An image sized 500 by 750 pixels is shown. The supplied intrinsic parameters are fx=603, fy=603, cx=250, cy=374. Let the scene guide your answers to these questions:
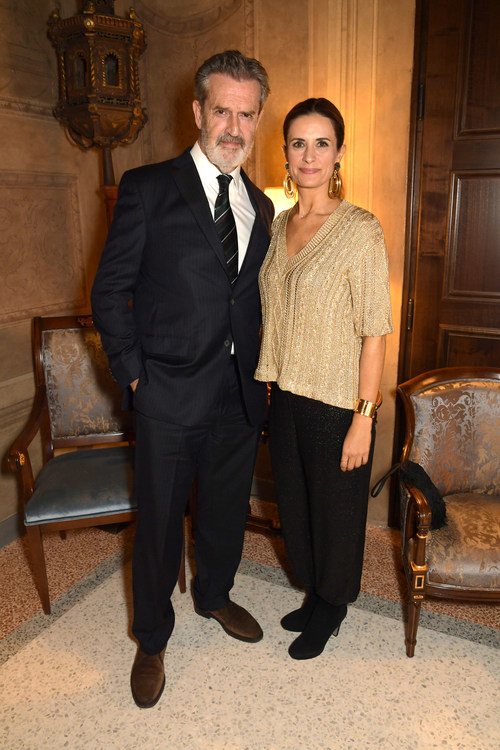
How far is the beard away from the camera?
1.82 metres

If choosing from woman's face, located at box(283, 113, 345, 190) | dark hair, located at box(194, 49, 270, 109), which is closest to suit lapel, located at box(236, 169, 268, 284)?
woman's face, located at box(283, 113, 345, 190)

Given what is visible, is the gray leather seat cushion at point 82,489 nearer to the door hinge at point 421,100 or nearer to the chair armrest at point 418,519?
the chair armrest at point 418,519

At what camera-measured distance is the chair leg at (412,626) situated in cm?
210

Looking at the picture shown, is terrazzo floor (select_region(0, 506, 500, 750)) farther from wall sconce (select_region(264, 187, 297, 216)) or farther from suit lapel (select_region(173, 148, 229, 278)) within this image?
wall sconce (select_region(264, 187, 297, 216))

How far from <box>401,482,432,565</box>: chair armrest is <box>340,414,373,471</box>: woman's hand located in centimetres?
31

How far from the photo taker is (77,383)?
2.75 metres

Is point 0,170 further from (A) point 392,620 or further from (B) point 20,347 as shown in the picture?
(A) point 392,620

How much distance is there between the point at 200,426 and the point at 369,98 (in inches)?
64.9

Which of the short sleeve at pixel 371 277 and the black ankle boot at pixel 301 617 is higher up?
the short sleeve at pixel 371 277

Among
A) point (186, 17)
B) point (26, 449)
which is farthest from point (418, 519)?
point (186, 17)

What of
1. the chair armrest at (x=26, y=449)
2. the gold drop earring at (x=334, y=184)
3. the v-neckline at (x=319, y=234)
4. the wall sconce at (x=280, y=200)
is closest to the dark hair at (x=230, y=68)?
the gold drop earring at (x=334, y=184)

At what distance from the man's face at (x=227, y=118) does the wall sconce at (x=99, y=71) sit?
46.6 inches

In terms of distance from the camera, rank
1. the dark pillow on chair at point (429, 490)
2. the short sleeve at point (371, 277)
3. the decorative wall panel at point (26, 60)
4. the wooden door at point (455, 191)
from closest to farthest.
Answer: the short sleeve at point (371, 277), the dark pillow on chair at point (429, 490), the wooden door at point (455, 191), the decorative wall panel at point (26, 60)

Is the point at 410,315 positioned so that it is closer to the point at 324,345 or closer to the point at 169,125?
the point at 324,345
